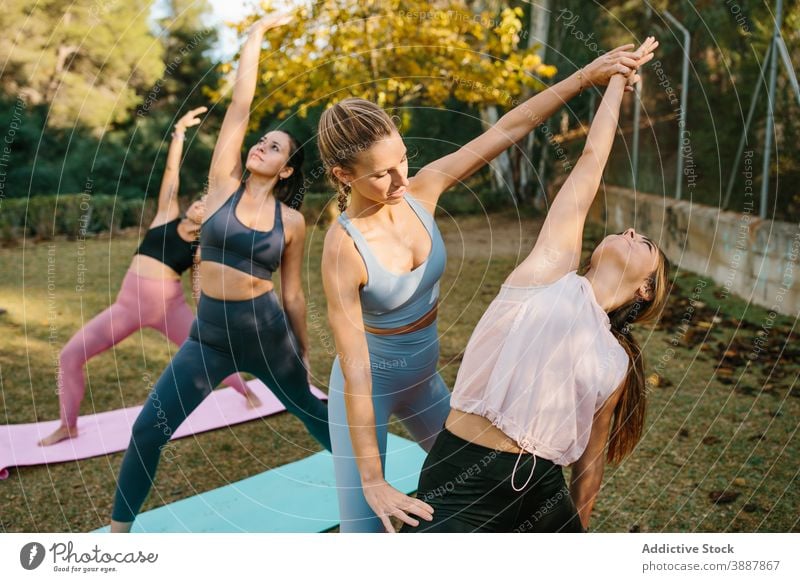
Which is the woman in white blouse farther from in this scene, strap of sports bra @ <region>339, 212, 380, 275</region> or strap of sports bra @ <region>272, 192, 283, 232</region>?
strap of sports bra @ <region>272, 192, 283, 232</region>

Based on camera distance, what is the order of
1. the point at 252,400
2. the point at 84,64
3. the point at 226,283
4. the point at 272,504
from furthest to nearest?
the point at 84,64, the point at 252,400, the point at 272,504, the point at 226,283

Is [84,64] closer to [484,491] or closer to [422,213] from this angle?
[422,213]

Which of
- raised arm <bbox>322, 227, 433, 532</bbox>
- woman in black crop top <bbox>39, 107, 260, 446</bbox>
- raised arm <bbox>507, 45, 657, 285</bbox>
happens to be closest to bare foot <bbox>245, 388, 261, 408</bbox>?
woman in black crop top <bbox>39, 107, 260, 446</bbox>

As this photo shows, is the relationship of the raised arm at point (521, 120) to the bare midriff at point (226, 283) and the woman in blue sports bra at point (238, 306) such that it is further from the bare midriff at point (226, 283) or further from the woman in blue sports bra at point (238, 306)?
the bare midriff at point (226, 283)

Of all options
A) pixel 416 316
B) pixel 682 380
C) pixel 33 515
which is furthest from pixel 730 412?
pixel 33 515

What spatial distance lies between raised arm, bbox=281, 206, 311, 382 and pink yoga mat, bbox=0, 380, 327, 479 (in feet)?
5.37

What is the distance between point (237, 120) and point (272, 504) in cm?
190

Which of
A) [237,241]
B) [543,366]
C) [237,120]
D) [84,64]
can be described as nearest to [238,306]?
[237,241]

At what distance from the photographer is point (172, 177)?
3930 millimetres

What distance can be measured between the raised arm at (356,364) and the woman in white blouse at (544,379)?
0.33ft

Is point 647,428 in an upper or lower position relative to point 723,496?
lower

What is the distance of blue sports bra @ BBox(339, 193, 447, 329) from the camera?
7.35ft

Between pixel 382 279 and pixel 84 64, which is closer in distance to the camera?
pixel 382 279

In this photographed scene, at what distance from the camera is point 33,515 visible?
12.2ft
